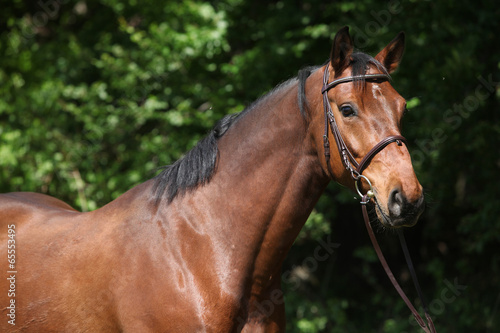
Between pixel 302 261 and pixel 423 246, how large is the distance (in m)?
2.14

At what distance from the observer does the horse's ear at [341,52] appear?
2.48 metres

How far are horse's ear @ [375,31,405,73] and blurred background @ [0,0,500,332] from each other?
2.91m

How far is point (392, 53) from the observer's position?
2.79 m

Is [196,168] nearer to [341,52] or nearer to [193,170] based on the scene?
[193,170]

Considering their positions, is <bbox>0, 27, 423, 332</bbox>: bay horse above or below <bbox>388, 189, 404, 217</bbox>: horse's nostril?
below

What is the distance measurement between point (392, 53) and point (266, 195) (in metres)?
1.07

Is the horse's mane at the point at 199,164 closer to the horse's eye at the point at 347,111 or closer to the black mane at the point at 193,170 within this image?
the black mane at the point at 193,170

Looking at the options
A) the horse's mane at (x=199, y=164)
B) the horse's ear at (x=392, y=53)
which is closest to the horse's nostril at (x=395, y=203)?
the horse's mane at (x=199, y=164)

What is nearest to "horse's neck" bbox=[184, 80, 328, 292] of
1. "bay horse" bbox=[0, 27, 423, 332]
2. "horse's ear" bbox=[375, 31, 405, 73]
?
"bay horse" bbox=[0, 27, 423, 332]

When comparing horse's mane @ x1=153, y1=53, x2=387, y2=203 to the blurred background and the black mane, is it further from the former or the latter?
the blurred background

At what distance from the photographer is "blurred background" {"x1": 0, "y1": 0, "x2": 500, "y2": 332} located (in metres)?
6.10

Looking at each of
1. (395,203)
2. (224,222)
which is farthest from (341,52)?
(224,222)

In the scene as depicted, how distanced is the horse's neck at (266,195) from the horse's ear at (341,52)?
0.95 ft

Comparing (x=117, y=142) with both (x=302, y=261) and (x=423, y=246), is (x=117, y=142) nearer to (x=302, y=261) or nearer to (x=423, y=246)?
(x=302, y=261)
